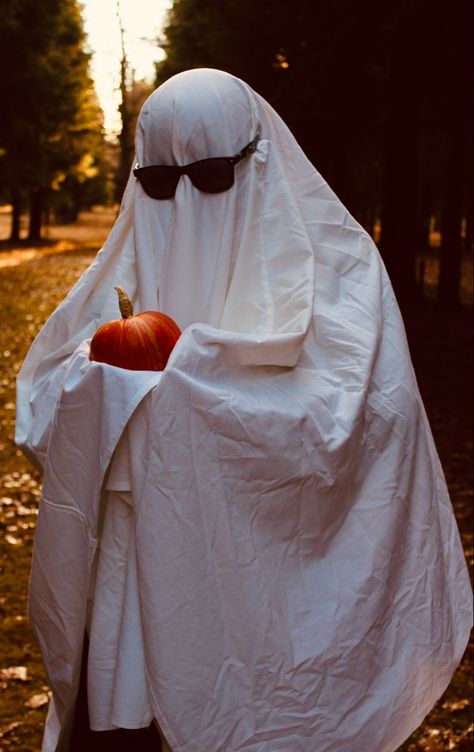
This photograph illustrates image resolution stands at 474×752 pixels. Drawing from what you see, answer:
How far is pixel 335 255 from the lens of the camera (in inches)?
107

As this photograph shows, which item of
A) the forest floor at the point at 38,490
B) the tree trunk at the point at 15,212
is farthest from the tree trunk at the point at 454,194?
the tree trunk at the point at 15,212

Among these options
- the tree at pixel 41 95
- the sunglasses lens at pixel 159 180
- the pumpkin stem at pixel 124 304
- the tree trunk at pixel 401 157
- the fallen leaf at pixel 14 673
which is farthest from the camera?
the tree at pixel 41 95

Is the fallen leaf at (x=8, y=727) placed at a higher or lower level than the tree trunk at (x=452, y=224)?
lower

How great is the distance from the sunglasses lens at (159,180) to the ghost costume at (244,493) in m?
0.03

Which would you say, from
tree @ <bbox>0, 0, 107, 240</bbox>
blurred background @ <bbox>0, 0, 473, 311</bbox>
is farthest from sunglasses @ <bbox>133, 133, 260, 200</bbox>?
tree @ <bbox>0, 0, 107, 240</bbox>

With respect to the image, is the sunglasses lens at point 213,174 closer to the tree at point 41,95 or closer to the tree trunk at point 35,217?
the tree at point 41,95

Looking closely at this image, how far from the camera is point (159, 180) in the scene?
8.74ft

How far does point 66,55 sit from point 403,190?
2832cm

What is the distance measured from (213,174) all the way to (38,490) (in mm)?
5004

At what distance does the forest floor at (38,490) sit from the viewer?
4086 millimetres

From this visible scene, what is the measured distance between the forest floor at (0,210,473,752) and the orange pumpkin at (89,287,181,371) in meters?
2.17

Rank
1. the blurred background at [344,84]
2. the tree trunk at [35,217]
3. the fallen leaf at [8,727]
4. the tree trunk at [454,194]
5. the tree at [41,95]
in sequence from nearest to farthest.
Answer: the fallen leaf at [8,727], the blurred background at [344,84], the tree trunk at [454,194], the tree at [41,95], the tree trunk at [35,217]

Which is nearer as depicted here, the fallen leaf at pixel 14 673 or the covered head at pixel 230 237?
the covered head at pixel 230 237

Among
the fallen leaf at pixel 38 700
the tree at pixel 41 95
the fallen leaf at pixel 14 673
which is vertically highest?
the tree at pixel 41 95
